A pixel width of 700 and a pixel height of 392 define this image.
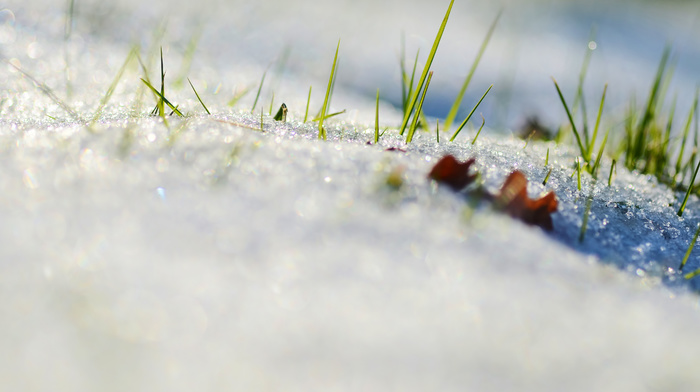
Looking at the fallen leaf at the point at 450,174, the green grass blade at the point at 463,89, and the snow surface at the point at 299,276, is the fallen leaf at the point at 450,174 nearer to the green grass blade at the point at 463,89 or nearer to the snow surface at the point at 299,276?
the snow surface at the point at 299,276

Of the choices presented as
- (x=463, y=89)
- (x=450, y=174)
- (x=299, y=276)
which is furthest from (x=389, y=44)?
(x=299, y=276)

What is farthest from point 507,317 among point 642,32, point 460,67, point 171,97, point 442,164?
point 642,32

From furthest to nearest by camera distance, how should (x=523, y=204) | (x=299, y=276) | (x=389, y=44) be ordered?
(x=389, y=44), (x=523, y=204), (x=299, y=276)

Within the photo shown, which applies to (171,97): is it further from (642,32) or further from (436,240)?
(642,32)

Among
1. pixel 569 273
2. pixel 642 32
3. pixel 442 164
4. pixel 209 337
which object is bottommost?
pixel 209 337

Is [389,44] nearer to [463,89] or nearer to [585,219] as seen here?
[463,89]
